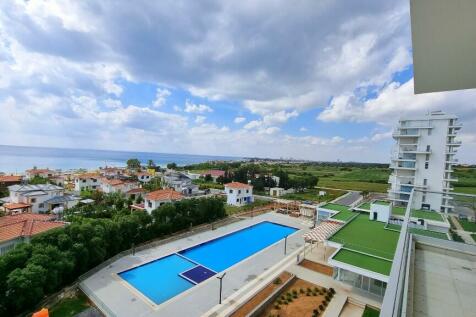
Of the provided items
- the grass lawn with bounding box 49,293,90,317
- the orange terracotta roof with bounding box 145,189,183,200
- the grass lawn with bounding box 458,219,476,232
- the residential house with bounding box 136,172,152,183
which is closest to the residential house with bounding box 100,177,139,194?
the residential house with bounding box 136,172,152,183

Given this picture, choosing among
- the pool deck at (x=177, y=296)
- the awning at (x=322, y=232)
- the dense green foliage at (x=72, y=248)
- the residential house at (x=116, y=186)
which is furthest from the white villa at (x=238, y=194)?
the awning at (x=322, y=232)

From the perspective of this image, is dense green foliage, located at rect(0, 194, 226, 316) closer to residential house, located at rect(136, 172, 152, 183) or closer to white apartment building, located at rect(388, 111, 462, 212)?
white apartment building, located at rect(388, 111, 462, 212)

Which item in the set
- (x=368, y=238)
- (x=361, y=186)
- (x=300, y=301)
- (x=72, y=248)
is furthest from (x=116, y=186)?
(x=361, y=186)

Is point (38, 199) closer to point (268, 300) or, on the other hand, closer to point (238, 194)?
point (238, 194)

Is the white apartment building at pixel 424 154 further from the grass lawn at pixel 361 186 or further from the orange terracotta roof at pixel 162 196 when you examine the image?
the orange terracotta roof at pixel 162 196

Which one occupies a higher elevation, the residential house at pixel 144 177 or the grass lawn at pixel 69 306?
the residential house at pixel 144 177
